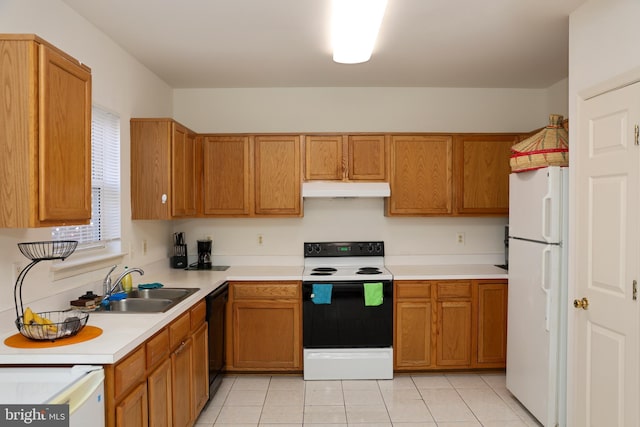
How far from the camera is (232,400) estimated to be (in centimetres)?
357

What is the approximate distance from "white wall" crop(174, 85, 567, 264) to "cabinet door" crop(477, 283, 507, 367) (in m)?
0.65

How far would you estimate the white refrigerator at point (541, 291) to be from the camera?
289 centimetres

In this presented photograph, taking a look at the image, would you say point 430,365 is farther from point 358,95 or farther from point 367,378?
point 358,95

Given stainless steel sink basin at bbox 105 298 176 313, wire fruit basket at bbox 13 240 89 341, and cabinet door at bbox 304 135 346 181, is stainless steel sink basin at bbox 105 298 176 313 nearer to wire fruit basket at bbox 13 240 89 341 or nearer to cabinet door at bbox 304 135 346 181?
wire fruit basket at bbox 13 240 89 341

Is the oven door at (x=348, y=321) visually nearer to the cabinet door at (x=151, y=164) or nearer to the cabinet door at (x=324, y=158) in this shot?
the cabinet door at (x=324, y=158)

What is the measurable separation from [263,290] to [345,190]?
1.12 metres

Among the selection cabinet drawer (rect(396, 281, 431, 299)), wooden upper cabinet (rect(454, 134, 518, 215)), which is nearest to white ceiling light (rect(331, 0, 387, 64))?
wooden upper cabinet (rect(454, 134, 518, 215))

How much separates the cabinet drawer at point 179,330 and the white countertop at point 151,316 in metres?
0.06

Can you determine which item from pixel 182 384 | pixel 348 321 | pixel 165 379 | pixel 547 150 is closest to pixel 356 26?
pixel 547 150

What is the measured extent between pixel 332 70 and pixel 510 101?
187cm

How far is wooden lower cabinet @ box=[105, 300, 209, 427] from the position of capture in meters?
1.96

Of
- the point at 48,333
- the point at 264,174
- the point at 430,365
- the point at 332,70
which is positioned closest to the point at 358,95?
the point at 332,70

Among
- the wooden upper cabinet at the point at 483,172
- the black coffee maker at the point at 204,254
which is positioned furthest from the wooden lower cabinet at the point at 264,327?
the wooden upper cabinet at the point at 483,172

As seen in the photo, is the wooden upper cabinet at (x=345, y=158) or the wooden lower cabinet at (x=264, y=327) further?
→ the wooden upper cabinet at (x=345, y=158)
